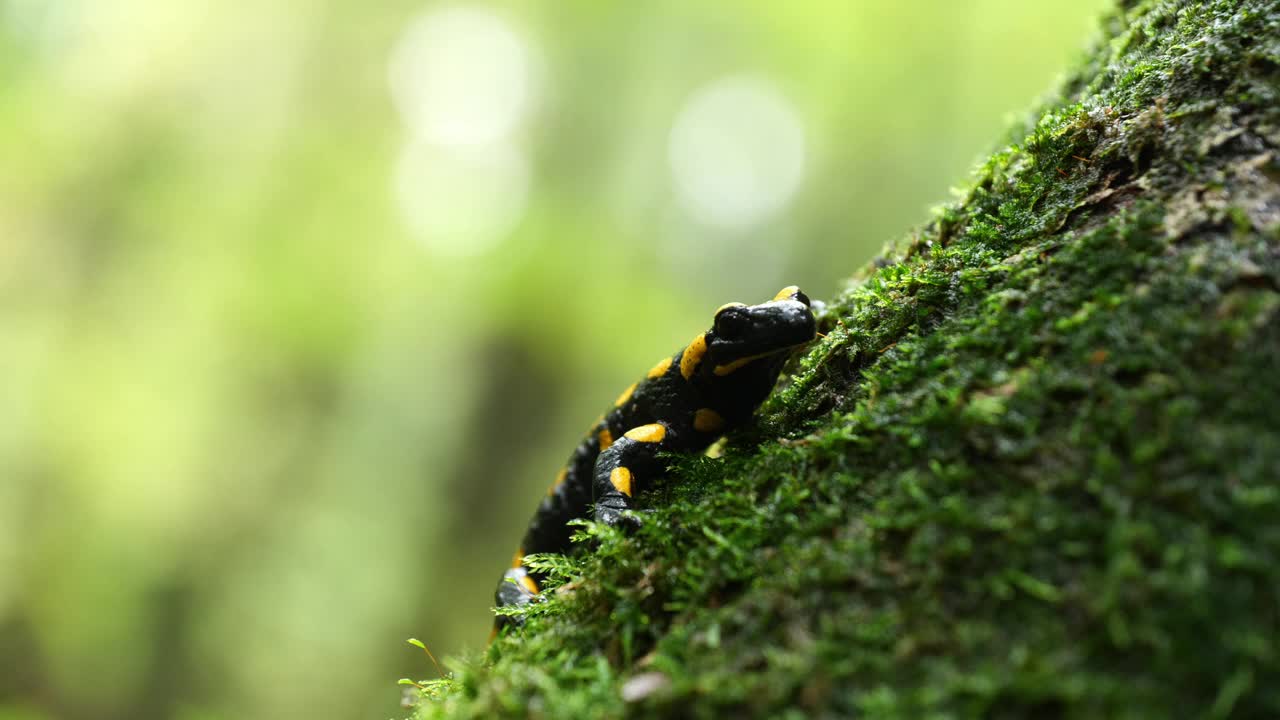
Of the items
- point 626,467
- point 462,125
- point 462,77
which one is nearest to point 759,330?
point 626,467

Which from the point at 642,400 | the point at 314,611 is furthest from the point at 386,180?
the point at 642,400

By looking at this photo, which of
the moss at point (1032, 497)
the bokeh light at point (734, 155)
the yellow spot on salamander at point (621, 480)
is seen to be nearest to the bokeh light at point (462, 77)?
the bokeh light at point (734, 155)

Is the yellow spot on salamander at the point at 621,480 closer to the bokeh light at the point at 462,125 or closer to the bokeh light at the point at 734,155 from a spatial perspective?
the bokeh light at the point at 462,125

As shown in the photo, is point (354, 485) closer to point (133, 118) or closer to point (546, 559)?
point (133, 118)

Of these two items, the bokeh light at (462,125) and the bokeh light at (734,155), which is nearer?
the bokeh light at (462,125)

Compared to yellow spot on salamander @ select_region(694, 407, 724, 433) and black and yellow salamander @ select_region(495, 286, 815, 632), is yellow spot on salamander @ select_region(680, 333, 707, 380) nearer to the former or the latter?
black and yellow salamander @ select_region(495, 286, 815, 632)

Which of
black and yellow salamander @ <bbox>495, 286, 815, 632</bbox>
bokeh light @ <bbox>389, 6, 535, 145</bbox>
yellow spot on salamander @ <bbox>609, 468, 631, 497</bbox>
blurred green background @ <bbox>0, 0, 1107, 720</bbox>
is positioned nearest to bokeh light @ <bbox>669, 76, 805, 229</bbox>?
blurred green background @ <bbox>0, 0, 1107, 720</bbox>

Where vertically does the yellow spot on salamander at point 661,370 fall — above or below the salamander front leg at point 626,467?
above
